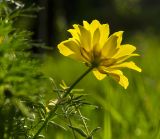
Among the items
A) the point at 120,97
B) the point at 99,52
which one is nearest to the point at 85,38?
the point at 99,52

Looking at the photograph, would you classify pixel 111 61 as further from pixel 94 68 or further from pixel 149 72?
pixel 149 72

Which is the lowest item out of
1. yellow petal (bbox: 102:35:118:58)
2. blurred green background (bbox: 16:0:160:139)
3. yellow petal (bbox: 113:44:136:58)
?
blurred green background (bbox: 16:0:160:139)

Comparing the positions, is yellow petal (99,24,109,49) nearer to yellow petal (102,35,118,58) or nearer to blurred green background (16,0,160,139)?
yellow petal (102,35,118,58)

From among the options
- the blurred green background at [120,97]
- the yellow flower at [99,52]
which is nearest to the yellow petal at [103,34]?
the yellow flower at [99,52]

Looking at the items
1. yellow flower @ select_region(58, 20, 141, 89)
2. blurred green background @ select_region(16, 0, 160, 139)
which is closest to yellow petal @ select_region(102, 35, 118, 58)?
yellow flower @ select_region(58, 20, 141, 89)

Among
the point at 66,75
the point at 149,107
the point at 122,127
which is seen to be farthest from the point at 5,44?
the point at 66,75

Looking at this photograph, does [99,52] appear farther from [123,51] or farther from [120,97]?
[120,97]

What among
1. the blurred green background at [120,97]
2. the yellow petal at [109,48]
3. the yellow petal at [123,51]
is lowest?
the blurred green background at [120,97]

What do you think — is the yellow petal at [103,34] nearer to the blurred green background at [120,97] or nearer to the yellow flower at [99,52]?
the yellow flower at [99,52]
